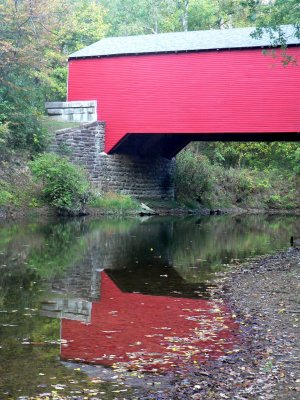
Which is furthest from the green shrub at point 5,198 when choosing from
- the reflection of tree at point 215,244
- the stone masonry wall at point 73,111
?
the stone masonry wall at point 73,111

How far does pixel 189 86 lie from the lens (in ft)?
91.4

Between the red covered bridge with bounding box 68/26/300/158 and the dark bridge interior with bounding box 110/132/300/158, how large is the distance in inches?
3.9

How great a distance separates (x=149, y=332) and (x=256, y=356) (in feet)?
4.87

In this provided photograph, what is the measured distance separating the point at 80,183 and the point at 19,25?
687 cm

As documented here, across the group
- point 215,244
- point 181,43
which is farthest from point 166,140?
point 215,244

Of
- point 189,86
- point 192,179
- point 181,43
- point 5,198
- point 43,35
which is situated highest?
point 43,35

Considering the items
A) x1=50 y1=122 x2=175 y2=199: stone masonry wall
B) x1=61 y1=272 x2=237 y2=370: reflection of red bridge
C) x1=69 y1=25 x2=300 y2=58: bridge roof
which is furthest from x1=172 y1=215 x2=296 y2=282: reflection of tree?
x1=69 y1=25 x2=300 y2=58: bridge roof

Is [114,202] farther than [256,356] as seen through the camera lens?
Yes

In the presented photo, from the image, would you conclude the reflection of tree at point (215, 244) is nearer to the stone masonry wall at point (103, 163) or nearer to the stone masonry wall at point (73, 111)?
the stone masonry wall at point (103, 163)

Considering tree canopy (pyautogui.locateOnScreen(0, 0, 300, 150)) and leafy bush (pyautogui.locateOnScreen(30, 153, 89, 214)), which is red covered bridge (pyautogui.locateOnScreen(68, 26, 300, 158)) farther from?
leafy bush (pyautogui.locateOnScreen(30, 153, 89, 214))

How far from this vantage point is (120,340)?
7.29 meters

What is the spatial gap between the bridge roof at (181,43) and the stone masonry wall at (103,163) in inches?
130

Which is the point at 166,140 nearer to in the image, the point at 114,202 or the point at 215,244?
the point at 114,202

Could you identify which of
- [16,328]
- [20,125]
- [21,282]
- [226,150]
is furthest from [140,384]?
[226,150]
